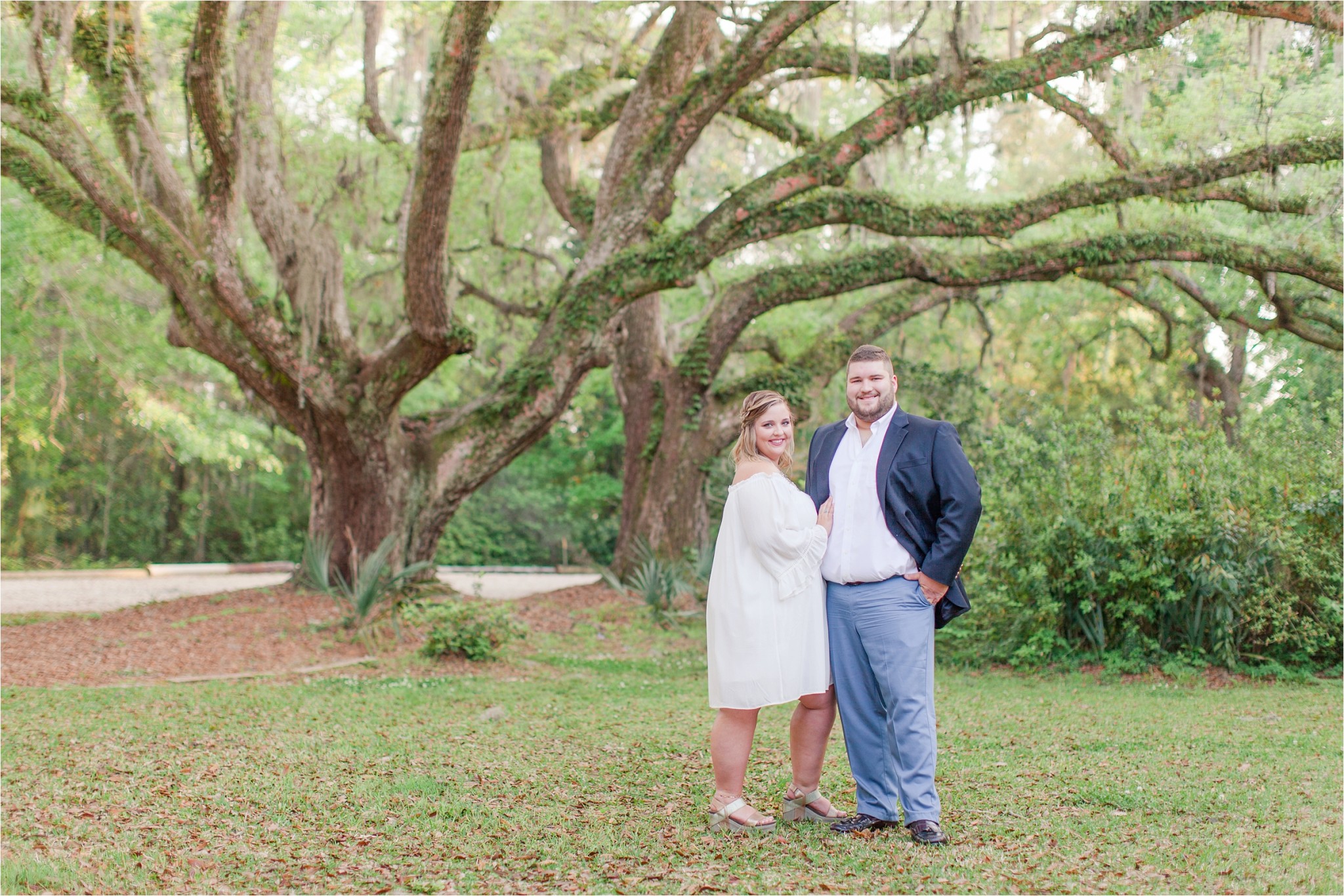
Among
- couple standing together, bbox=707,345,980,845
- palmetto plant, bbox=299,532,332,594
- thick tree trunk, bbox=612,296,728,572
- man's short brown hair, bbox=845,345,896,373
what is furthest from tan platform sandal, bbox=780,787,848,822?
thick tree trunk, bbox=612,296,728,572

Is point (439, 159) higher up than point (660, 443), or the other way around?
point (439, 159)

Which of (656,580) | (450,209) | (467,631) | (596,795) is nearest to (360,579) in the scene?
(467,631)

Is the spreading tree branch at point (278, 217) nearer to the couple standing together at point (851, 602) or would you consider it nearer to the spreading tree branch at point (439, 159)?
the spreading tree branch at point (439, 159)

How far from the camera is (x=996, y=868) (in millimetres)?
3504

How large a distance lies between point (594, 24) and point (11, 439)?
13.9 meters

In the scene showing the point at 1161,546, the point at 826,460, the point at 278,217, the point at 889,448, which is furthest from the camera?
the point at 278,217

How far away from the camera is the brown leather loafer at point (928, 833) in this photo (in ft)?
12.3

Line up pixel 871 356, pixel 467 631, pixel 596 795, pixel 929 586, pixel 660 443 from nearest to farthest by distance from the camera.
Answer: pixel 929 586
pixel 871 356
pixel 596 795
pixel 467 631
pixel 660 443

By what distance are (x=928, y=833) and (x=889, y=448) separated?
1395 millimetres

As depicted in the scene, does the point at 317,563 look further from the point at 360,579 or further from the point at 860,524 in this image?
the point at 860,524

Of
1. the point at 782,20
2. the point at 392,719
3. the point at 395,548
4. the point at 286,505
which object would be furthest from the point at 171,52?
the point at 286,505

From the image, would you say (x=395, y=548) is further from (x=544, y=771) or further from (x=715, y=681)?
(x=715, y=681)

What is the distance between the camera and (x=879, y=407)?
4109 mm

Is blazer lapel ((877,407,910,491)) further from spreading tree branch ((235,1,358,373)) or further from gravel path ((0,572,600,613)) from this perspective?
spreading tree branch ((235,1,358,373))
